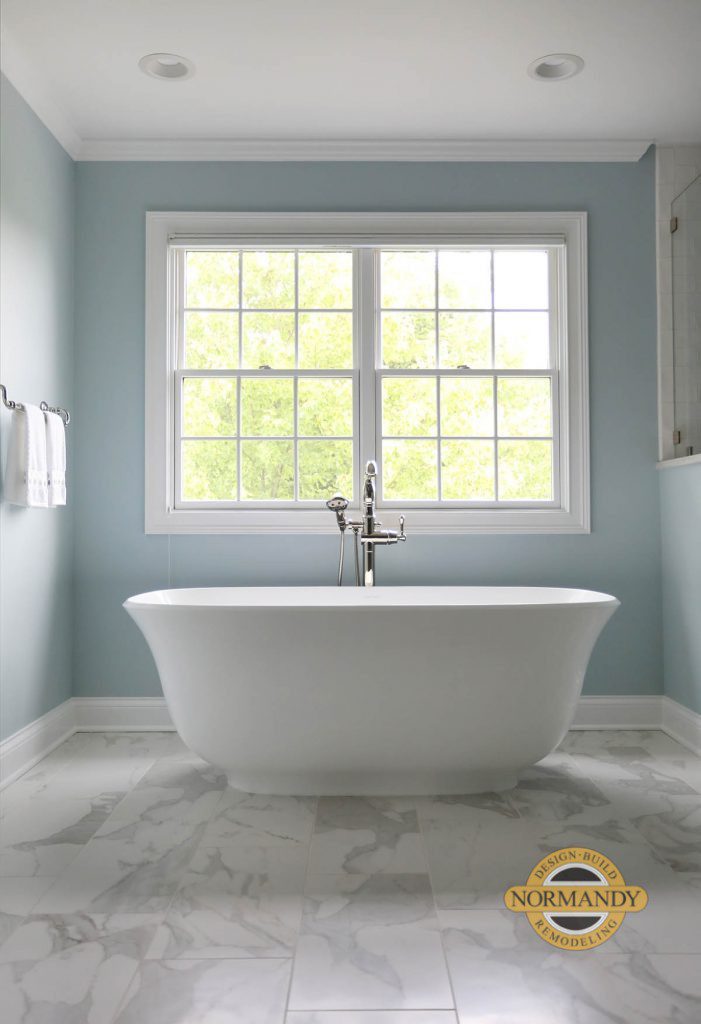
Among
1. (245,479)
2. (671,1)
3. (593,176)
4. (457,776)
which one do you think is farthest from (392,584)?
(671,1)

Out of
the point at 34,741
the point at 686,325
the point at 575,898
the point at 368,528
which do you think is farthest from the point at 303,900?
the point at 686,325

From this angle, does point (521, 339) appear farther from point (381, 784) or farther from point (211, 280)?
point (381, 784)

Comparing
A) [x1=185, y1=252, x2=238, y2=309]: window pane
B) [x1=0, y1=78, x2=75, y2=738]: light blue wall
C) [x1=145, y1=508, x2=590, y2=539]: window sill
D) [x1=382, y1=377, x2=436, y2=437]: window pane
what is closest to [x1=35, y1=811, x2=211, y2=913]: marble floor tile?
[x1=0, y1=78, x2=75, y2=738]: light blue wall

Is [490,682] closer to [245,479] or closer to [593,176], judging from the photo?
[245,479]

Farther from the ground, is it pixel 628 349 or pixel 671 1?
pixel 671 1

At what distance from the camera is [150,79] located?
3182 millimetres

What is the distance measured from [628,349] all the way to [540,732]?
6.32 ft

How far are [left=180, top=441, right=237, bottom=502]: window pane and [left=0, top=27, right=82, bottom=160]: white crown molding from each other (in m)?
1.42

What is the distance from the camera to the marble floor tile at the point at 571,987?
1.53 metres

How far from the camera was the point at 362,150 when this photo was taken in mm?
3686

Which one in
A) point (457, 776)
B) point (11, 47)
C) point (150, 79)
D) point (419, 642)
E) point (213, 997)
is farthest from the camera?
point (150, 79)

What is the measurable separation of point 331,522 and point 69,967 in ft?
7.38

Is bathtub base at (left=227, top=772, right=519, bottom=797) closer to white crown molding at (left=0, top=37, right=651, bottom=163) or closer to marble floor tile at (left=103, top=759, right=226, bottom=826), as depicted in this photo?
marble floor tile at (left=103, top=759, right=226, bottom=826)

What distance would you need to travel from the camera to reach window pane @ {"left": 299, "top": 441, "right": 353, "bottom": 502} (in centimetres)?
381
